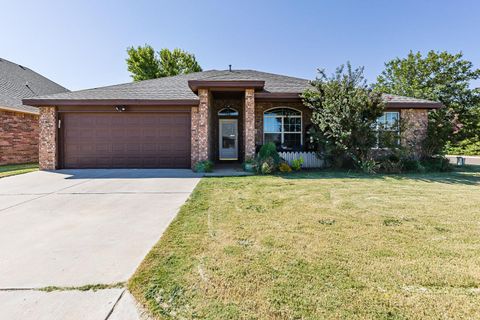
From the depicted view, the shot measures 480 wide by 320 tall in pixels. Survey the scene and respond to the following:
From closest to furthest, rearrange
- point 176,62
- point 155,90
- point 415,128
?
point 415,128 < point 155,90 < point 176,62

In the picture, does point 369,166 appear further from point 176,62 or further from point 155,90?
point 176,62

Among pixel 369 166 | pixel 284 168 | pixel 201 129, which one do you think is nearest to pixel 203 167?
pixel 201 129

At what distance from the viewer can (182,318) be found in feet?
5.66

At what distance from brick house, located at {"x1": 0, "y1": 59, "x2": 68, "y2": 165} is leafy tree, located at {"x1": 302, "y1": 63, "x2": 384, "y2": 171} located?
50.3 ft

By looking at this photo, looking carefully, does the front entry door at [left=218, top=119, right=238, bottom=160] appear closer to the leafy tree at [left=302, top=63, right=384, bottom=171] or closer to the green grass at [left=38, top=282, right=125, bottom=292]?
the leafy tree at [left=302, top=63, right=384, bottom=171]

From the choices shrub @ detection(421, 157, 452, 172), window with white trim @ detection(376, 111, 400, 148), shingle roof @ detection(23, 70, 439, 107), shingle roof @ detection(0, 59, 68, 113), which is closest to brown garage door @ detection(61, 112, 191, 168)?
shingle roof @ detection(23, 70, 439, 107)

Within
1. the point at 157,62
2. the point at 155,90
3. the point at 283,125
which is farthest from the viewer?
the point at 157,62

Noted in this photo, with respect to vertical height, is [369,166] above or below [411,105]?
below

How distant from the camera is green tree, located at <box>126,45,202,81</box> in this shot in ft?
87.8

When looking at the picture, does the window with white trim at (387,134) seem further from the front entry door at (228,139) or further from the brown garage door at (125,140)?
the brown garage door at (125,140)

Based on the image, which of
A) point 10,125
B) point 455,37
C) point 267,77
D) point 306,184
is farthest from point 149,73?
point 455,37

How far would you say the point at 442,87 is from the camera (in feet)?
50.9

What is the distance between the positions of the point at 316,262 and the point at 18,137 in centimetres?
1690

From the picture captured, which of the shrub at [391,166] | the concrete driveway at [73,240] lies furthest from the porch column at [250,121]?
the shrub at [391,166]
